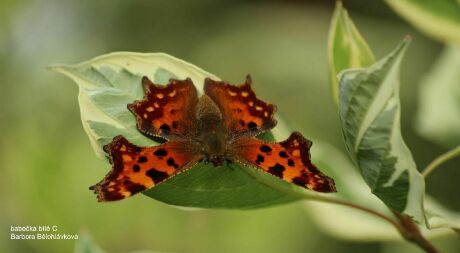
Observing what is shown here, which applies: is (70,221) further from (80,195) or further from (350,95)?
(350,95)

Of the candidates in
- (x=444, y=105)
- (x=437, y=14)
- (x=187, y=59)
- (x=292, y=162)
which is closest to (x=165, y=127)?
(x=292, y=162)

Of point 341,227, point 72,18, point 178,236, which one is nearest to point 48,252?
point 178,236

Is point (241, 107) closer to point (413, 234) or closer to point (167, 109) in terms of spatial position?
point (167, 109)

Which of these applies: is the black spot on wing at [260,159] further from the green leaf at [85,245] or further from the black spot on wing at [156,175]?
the green leaf at [85,245]

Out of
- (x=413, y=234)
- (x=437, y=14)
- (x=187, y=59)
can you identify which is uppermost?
(x=187, y=59)

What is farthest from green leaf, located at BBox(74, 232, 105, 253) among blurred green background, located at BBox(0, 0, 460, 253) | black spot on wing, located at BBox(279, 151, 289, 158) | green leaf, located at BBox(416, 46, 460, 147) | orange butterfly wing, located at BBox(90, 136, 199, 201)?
green leaf, located at BBox(416, 46, 460, 147)

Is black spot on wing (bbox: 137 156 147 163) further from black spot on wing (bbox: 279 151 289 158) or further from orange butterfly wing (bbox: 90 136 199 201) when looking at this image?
black spot on wing (bbox: 279 151 289 158)

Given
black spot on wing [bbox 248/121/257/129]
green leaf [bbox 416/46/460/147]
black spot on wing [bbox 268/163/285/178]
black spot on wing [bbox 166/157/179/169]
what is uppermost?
green leaf [bbox 416/46/460/147]

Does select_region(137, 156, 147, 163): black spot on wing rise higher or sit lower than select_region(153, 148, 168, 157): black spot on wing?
lower
